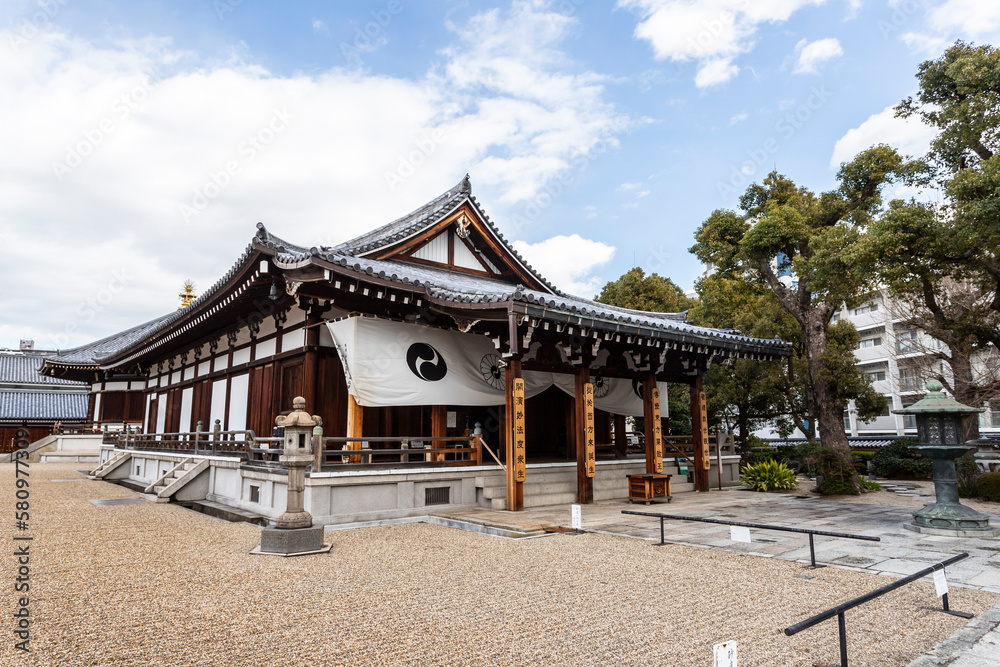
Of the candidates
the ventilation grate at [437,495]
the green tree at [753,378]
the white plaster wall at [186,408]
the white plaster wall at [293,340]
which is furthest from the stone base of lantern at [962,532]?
the white plaster wall at [186,408]

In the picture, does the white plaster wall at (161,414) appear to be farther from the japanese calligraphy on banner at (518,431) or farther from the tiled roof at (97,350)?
the japanese calligraphy on banner at (518,431)

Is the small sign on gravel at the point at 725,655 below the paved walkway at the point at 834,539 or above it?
above

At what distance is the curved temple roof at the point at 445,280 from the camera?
10219 millimetres

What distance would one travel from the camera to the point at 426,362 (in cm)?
1195

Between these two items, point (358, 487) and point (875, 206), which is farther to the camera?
point (875, 206)

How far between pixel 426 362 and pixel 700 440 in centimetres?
779

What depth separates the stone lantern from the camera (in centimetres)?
856

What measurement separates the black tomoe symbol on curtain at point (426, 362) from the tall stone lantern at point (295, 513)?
3748mm

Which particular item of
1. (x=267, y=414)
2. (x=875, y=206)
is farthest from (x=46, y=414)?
(x=875, y=206)

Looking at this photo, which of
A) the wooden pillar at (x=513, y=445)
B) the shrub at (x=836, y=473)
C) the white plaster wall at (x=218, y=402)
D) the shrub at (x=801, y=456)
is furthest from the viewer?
the shrub at (x=801, y=456)

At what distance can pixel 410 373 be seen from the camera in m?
11.7

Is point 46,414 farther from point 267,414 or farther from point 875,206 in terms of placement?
point 875,206

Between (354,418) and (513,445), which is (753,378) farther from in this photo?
(354,418)

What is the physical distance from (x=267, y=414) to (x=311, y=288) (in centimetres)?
460
